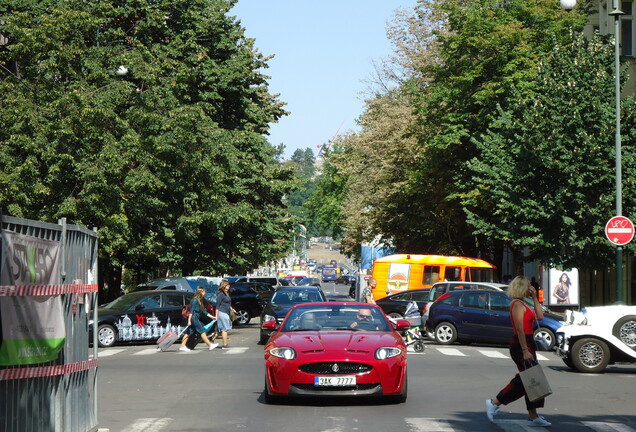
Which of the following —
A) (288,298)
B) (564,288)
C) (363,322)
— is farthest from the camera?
(564,288)

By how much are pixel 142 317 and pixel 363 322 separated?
16.4 metres

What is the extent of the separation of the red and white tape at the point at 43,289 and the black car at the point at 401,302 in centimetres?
2503

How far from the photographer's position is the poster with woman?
122 feet

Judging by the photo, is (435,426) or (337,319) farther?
(337,319)

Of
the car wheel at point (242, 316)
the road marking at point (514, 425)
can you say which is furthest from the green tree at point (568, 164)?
the road marking at point (514, 425)

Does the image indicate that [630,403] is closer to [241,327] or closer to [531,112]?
[531,112]

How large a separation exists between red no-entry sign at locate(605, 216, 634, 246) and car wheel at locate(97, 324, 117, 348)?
13.3 metres

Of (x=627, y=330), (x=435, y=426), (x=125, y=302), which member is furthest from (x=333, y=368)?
(x=125, y=302)

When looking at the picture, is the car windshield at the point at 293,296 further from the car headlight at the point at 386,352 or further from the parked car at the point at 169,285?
the car headlight at the point at 386,352

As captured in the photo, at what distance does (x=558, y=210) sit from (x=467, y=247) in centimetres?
2235

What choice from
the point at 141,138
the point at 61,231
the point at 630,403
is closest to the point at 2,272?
the point at 61,231

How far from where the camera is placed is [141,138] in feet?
118

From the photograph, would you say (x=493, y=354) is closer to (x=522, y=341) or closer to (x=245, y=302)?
(x=522, y=341)

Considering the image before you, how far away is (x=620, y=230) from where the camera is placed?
28000 millimetres
